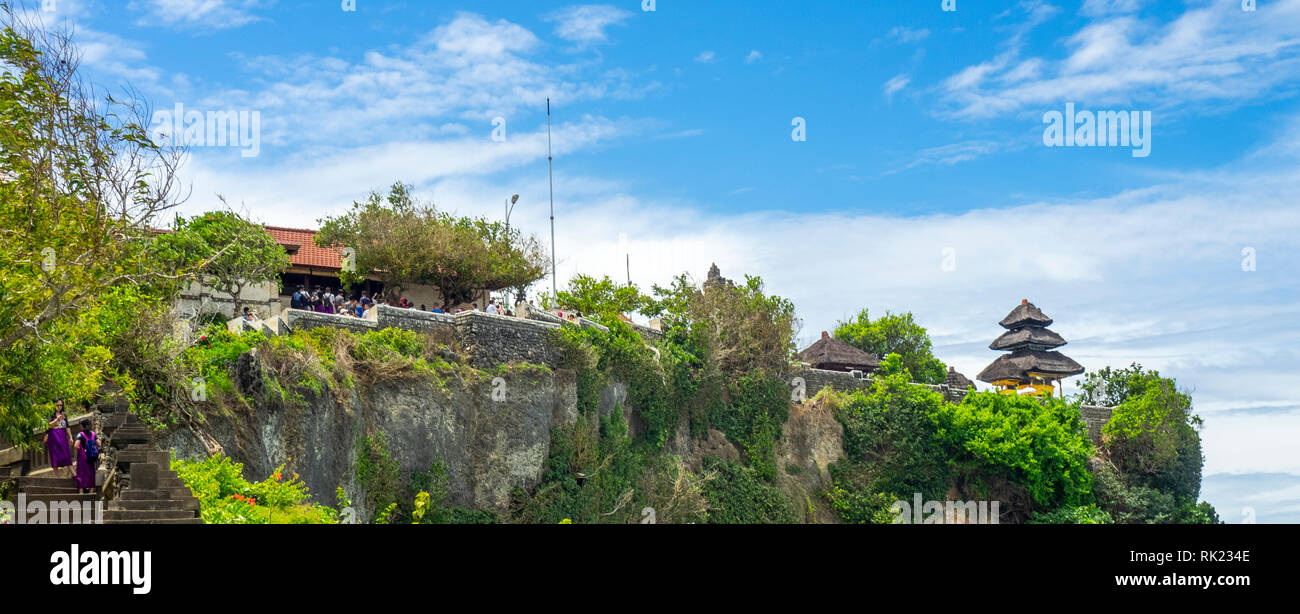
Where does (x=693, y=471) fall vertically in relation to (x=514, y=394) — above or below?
below

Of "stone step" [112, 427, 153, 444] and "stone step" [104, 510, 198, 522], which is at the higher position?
"stone step" [112, 427, 153, 444]

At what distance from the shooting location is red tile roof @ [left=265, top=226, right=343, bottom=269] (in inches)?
1614

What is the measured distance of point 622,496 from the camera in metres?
33.0

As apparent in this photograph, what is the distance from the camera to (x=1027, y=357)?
180 feet

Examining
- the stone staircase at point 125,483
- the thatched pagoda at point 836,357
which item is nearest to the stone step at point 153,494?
the stone staircase at point 125,483

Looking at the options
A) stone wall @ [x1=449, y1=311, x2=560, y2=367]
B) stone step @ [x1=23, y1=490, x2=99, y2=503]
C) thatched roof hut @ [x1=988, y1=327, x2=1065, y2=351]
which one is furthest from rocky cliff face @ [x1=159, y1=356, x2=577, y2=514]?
thatched roof hut @ [x1=988, y1=327, x2=1065, y2=351]

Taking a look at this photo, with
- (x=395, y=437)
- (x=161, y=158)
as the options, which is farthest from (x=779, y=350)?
(x=161, y=158)

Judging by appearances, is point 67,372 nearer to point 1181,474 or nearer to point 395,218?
point 395,218

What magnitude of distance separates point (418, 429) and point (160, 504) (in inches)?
556

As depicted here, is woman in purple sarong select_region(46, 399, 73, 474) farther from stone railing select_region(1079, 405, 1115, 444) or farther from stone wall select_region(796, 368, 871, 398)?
stone railing select_region(1079, 405, 1115, 444)

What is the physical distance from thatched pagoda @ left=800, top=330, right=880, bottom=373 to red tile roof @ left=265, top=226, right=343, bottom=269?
21.0 meters

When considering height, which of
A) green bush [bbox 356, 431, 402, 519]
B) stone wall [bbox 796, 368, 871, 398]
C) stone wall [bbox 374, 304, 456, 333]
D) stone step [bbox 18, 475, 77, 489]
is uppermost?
stone wall [bbox 374, 304, 456, 333]
